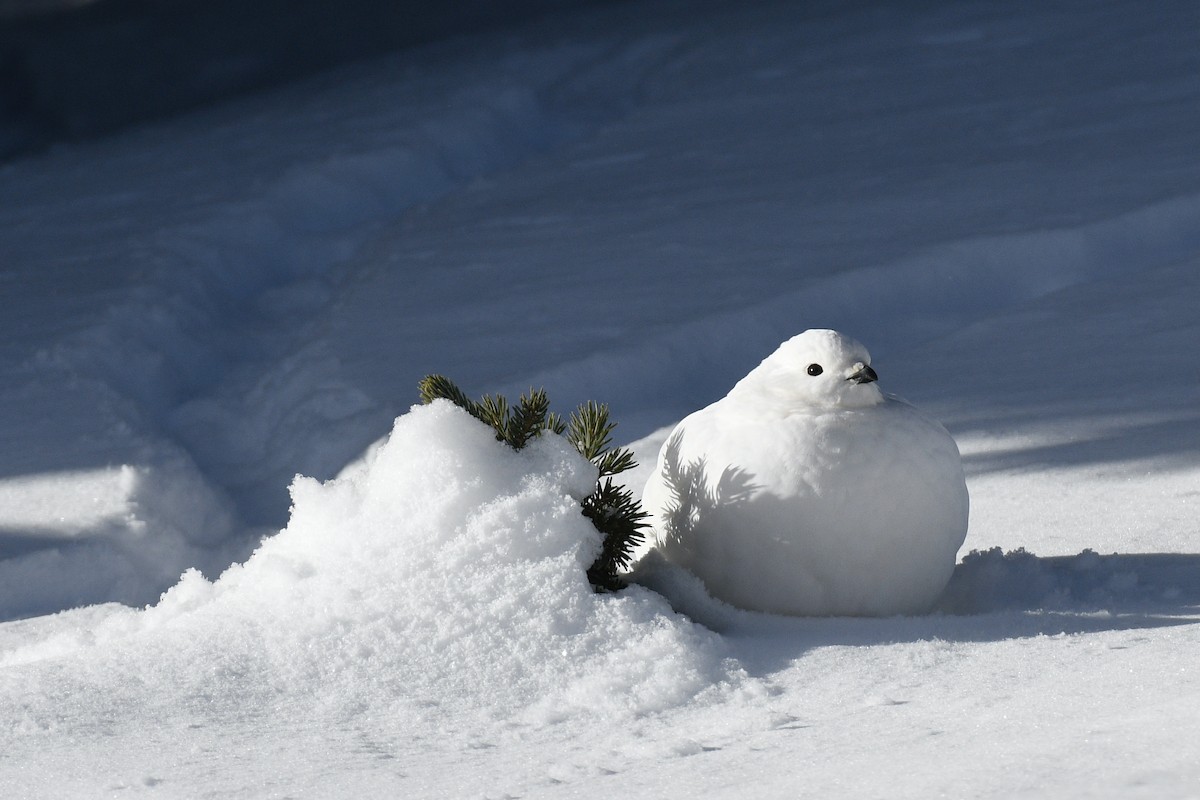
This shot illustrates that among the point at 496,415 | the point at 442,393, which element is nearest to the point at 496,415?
the point at 496,415

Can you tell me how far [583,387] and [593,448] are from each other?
1.81 metres

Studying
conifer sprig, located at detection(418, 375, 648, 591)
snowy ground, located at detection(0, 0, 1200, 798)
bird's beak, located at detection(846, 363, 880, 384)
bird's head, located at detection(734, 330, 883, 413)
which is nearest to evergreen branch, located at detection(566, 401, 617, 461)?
conifer sprig, located at detection(418, 375, 648, 591)

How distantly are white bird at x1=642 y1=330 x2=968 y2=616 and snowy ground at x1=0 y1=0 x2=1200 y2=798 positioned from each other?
0.08m

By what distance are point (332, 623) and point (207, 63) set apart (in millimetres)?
10014

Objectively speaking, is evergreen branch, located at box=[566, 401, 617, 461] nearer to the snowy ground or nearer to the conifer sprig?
the conifer sprig

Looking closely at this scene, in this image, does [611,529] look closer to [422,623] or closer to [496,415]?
[496,415]

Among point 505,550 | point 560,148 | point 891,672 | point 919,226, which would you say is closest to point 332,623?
point 505,550

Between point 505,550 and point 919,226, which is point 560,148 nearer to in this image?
point 919,226

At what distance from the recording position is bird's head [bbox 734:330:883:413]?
2.35m

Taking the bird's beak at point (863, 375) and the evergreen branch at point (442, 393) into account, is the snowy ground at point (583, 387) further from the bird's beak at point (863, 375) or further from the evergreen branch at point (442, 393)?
the bird's beak at point (863, 375)

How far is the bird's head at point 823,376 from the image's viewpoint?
2.35 metres

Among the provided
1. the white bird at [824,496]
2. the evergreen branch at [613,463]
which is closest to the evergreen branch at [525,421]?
the evergreen branch at [613,463]

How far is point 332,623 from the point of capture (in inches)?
83.4

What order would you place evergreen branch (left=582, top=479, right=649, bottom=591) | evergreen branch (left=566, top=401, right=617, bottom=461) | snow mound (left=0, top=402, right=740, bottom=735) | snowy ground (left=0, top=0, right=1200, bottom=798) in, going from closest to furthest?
snowy ground (left=0, top=0, right=1200, bottom=798) → snow mound (left=0, top=402, right=740, bottom=735) → evergreen branch (left=582, top=479, right=649, bottom=591) → evergreen branch (left=566, top=401, right=617, bottom=461)
